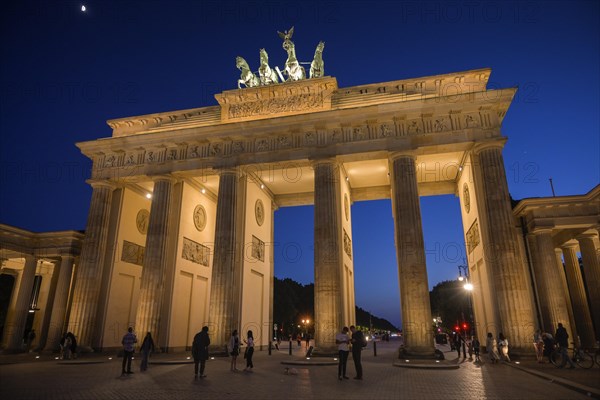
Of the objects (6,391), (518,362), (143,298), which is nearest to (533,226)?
(518,362)

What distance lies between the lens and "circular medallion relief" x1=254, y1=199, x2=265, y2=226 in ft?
→ 93.2

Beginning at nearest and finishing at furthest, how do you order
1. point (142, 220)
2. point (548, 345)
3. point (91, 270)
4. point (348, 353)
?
point (348, 353), point (548, 345), point (91, 270), point (142, 220)

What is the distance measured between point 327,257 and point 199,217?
12086 mm

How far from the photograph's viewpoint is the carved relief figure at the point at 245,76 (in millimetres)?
27594

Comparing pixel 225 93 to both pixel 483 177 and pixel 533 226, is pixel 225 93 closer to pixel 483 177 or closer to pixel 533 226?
pixel 483 177

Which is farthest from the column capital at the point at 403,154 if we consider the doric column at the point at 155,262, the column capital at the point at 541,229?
the doric column at the point at 155,262

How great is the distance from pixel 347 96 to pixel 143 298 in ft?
57.5

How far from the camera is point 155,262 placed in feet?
79.3

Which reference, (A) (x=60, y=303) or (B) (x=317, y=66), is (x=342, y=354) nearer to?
(B) (x=317, y=66)

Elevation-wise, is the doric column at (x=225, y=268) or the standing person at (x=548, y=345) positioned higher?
the doric column at (x=225, y=268)

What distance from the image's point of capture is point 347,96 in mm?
25062

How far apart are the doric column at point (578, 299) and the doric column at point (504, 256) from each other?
7228mm

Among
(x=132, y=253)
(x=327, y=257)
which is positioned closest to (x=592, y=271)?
(x=327, y=257)

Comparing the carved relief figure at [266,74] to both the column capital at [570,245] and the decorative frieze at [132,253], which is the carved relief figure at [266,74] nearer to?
the decorative frieze at [132,253]
